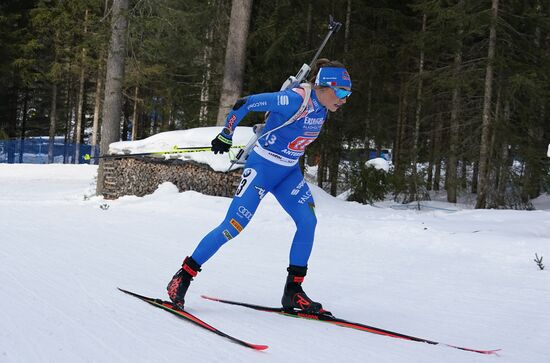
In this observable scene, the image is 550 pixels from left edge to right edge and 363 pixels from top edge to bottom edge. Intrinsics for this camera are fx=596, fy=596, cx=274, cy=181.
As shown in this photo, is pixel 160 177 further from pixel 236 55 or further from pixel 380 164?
pixel 380 164

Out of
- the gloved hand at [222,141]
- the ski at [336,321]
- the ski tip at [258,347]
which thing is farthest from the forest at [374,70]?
the ski tip at [258,347]

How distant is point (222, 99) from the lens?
47.6ft

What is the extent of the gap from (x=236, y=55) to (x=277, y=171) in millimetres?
10324

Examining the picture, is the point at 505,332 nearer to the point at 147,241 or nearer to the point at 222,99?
the point at 147,241

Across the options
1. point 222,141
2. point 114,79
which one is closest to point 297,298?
point 222,141

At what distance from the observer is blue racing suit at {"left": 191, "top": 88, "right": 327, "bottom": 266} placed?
4484 mm

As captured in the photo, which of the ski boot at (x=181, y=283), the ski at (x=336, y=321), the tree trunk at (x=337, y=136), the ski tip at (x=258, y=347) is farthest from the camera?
the tree trunk at (x=337, y=136)

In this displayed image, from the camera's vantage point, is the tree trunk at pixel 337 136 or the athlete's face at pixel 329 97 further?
the tree trunk at pixel 337 136

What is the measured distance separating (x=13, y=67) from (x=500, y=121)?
28110 millimetres

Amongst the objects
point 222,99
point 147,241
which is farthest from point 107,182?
point 147,241

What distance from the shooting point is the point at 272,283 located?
589 cm

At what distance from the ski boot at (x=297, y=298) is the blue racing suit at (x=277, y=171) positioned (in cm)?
8

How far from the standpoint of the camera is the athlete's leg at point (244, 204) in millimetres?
4492

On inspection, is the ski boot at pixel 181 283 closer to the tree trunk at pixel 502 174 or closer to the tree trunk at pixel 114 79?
the tree trunk at pixel 502 174
